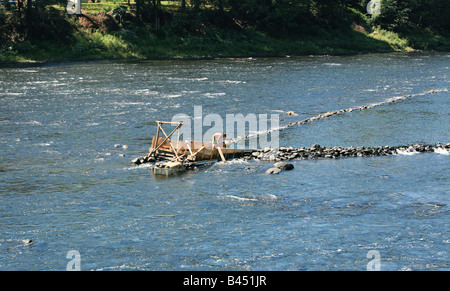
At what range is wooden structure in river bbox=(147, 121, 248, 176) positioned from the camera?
112 ft

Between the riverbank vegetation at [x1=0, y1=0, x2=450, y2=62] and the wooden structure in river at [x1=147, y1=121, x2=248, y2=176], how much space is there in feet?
190

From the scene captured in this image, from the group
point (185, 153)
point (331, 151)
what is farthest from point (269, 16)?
point (185, 153)

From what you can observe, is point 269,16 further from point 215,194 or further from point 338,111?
point 215,194

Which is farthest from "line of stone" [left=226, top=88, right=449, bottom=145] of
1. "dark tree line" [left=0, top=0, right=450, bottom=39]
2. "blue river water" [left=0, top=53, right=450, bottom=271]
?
"dark tree line" [left=0, top=0, right=450, bottom=39]

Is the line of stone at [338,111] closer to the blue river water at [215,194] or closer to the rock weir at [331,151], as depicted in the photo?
the blue river water at [215,194]

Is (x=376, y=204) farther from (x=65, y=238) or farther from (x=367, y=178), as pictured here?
(x=65, y=238)

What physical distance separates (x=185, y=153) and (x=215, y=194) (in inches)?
267

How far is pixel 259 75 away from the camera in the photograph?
76438 millimetres

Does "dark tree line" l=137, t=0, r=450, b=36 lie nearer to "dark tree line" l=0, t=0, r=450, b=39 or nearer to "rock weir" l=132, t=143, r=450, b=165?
"dark tree line" l=0, t=0, r=450, b=39

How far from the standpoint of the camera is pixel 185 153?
1401 inches

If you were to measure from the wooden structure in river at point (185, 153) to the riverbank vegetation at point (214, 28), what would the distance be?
190 feet

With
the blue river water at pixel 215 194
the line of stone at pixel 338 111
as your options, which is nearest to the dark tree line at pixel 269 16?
the blue river water at pixel 215 194

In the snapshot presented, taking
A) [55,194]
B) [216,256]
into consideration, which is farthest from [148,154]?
[216,256]

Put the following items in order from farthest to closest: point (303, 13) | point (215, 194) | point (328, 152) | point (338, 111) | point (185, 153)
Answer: point (303, 13) < point (338, 111) < point (328, 152) < point (185, 153) < point (215, 194)
